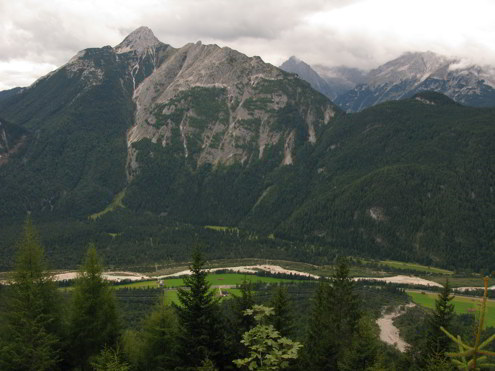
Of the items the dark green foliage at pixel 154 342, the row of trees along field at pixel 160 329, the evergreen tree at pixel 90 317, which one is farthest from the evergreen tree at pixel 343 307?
the evergreen tree at pixel 90 317

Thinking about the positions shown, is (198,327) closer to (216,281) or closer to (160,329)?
(160,329)

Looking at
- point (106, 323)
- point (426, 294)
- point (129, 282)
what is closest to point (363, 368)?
point (106, 323)

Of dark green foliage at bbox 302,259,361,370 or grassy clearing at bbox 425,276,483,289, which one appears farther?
grassy clearing at bbox 425,276,483,289

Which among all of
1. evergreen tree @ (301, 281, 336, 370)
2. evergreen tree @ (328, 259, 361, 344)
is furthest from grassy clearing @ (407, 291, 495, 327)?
evergreen tree @ (301, 281, 336, 370)

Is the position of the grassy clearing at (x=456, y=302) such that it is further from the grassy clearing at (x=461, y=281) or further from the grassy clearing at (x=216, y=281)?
the grassy clearing at (x=216, y=281)

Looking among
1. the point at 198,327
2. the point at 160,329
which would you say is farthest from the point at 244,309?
the point at 160,329

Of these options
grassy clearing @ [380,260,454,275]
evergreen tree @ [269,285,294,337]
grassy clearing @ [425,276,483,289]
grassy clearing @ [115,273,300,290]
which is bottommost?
grassy clearing @ [115,273,300,290]

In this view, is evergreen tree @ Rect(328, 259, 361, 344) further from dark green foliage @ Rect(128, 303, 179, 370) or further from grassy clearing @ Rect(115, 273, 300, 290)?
grassy clearing @ Rect(115, 273, 300, 290)
